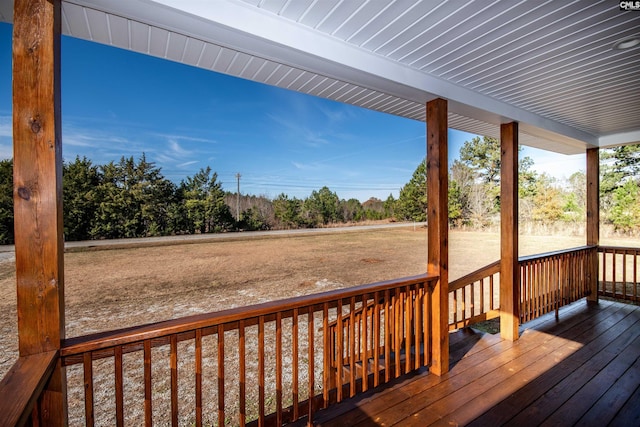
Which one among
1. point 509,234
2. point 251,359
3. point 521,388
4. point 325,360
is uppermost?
point 509,234

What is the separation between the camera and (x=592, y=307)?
399cm

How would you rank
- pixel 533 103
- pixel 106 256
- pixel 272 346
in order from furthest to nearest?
1. pixel 106 256
2. pixel 272 346
3. pixel 533 103

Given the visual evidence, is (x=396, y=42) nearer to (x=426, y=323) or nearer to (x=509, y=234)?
(x=426, y=323)

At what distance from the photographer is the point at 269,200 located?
1844cm

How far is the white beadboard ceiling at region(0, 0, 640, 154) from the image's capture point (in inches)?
55.7

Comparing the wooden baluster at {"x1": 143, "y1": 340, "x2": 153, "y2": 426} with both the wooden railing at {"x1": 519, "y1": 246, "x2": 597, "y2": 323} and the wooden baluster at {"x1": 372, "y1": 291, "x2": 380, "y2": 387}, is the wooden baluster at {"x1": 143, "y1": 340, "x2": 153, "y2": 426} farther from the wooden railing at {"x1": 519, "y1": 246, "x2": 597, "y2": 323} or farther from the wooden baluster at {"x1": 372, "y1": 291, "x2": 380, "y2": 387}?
the wooden railing at {"x1": 519, "y1": 246, "x2": 597, "y2": 323}

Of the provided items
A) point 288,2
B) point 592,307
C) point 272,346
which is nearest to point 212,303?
point 272,346

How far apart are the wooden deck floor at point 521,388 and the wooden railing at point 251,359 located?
17cm

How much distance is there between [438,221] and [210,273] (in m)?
7.21

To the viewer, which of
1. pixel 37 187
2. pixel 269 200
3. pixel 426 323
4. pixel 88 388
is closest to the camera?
pixel 37 187

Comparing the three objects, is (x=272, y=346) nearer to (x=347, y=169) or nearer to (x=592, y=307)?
(x=592, y=307)

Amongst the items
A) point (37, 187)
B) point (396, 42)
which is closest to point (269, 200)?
point (396, 42)

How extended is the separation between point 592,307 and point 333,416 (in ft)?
14.4

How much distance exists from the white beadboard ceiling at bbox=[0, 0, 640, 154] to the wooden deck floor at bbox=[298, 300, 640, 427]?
2.33m
